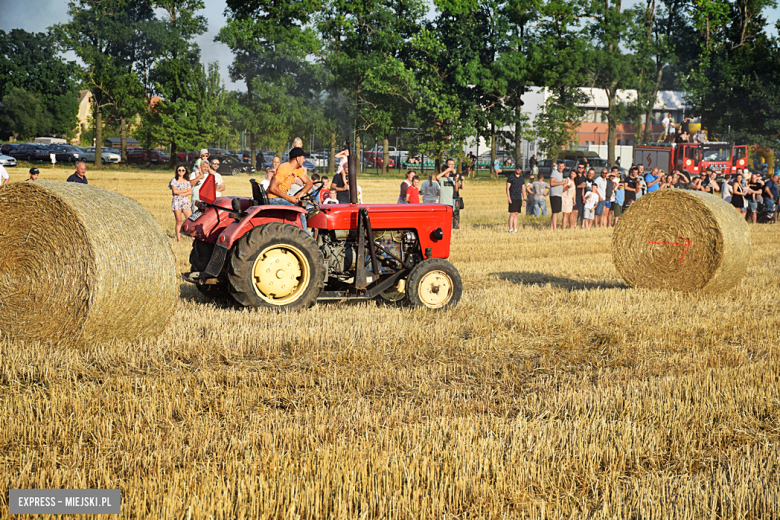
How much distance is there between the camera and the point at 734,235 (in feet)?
29.6

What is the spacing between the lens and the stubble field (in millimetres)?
3502

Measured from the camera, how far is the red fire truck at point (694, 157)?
30375 mm

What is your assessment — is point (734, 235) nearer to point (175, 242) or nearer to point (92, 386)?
point (92, 386)

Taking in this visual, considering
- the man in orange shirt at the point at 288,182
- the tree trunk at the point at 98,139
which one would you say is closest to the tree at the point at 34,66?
the tree trunk at the point at 98,139

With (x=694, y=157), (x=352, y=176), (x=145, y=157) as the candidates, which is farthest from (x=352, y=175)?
(x=145, y=157)

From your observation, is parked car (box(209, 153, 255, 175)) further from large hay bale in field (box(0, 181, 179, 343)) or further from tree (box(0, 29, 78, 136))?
large hay bale in field (box(0, 181, 179, 343))

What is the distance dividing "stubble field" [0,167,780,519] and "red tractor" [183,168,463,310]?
0.26m

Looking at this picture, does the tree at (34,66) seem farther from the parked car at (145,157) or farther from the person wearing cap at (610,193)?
the person wearing cap at (610,193)

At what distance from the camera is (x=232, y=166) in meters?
40.5

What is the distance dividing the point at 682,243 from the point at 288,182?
468 cm

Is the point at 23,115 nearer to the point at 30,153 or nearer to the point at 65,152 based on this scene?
the point at 65,152

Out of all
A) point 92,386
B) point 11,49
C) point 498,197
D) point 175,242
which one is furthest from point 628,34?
point 92,386

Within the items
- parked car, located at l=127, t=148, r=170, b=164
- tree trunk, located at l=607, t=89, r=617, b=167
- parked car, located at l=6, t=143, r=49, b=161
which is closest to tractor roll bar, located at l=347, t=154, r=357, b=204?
tree trunk, located at l=607, t=89, r=617, b=167

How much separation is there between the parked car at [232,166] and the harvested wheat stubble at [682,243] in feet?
104
